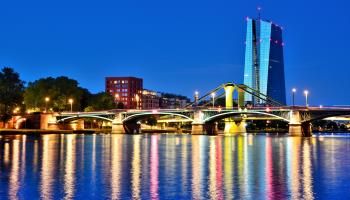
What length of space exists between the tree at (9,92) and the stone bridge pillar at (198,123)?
39872 mm

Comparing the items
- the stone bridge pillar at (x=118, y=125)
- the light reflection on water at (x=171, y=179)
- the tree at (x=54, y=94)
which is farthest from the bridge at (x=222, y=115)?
the light reflection on water at (x=171, y=179)

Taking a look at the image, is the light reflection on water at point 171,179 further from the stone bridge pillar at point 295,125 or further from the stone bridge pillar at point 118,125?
the stone bridge pillar at point 118,125

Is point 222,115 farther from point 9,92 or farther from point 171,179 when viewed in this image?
point 171,179

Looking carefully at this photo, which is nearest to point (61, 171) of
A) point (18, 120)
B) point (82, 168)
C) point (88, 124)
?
point (82, 168)

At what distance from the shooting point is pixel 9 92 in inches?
4894

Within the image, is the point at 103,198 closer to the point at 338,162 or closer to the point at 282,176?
the point at 282,176

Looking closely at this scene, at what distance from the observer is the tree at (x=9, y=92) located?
122m

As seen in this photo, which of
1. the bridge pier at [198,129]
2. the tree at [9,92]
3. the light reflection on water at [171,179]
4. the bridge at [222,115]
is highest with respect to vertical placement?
the tree at [9,92]

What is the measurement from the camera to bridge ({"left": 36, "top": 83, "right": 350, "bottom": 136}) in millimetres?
114750

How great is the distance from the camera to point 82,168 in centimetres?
3522

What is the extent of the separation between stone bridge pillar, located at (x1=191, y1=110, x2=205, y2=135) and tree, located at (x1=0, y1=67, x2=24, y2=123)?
39.9 meters

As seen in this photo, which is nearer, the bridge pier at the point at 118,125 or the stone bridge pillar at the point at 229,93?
the bridge pier at the point at 118,125

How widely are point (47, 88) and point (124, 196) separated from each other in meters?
137

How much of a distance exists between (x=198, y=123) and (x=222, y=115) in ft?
20.5
